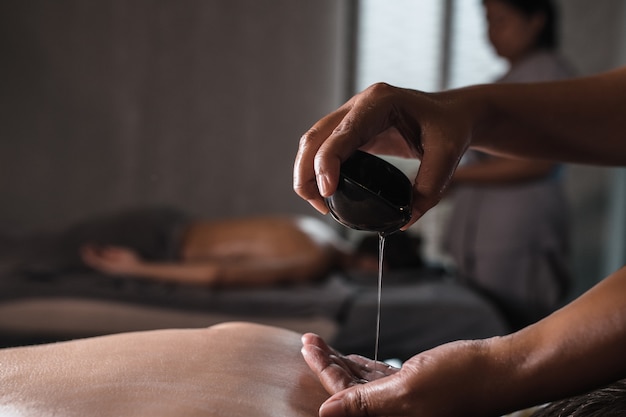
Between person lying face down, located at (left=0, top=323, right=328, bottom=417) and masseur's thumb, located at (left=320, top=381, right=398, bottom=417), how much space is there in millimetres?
36

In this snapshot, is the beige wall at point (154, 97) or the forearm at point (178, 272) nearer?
the forearm at point (178, 272)

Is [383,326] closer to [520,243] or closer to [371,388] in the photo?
[520,243]

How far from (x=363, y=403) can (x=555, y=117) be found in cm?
50

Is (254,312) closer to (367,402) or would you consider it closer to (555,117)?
(555,117)

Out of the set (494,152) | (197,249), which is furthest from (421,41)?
(494,152)

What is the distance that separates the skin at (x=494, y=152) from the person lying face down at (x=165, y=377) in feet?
0.15

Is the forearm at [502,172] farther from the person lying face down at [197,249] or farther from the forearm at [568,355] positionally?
the forearm at [568,355]

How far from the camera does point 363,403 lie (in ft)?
2.30

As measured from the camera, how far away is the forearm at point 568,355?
664 millimetres

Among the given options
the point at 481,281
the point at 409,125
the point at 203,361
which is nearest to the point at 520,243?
the point at 481,281

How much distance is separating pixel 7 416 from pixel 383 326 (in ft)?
5.16

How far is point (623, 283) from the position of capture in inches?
26.9

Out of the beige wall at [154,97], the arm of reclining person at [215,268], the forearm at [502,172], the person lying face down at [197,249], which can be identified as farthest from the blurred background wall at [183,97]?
the forearm at [502,172]

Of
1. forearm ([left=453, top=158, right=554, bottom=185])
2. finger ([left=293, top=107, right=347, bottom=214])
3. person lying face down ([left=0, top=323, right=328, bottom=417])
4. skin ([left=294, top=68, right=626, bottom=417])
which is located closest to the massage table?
forearm ([left=453, top=158, right=554, bottom=185])
